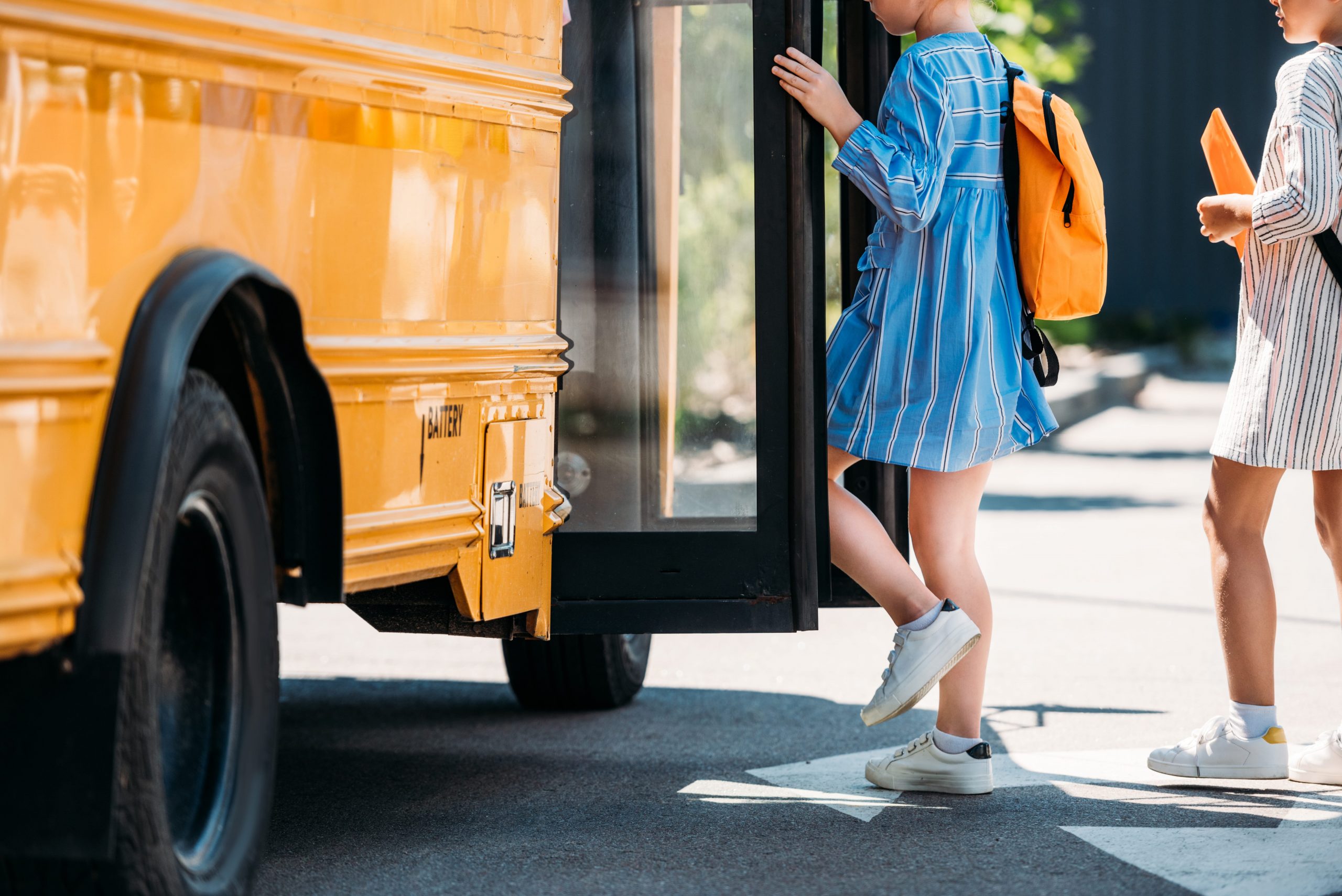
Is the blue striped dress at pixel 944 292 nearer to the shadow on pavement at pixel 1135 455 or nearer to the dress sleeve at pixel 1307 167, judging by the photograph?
the dress sleeve at pixel 1307 167

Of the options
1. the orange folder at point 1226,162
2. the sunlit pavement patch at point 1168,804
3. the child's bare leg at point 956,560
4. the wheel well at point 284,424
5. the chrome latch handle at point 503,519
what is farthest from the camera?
the orange folder at point 1226,162

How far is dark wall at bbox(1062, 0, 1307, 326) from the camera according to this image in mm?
32219

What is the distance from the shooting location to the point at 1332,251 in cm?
403

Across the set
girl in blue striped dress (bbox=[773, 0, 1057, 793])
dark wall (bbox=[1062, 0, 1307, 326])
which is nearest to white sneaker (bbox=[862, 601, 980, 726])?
girl in blue striped dress (bbox=[773, 0, 1057, 793])

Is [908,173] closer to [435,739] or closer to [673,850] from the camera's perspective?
[673,850]

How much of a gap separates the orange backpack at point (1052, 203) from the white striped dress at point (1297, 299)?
412 mm

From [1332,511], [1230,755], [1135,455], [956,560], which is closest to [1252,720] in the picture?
[1230,755]

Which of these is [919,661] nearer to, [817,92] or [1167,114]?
[817,92]

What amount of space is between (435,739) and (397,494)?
6.29ft

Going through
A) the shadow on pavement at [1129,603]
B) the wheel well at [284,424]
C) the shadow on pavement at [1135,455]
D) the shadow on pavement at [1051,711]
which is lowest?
the shadow on pavement at [1135,455]

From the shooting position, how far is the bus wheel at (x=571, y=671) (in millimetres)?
5230

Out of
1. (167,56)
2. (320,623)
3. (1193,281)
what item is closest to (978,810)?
(167,56)

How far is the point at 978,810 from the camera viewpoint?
13.2 ft

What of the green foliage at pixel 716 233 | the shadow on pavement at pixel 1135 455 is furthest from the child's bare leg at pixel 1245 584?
the shadow on pavement at pixel 1135 455
